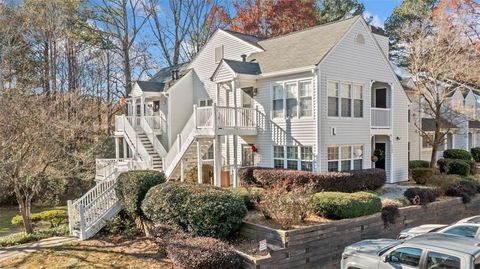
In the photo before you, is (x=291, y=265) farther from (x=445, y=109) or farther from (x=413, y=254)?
(x=445, y=109)

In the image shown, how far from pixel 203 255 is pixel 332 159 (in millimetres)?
9360

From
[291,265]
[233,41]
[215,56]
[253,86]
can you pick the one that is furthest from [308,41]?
[291,265]

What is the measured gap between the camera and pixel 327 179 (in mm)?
13688

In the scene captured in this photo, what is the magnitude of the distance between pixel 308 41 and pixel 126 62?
20.1 metres

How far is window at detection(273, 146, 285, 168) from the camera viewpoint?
16.3 metres

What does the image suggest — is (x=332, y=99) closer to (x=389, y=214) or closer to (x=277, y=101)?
(x=277, y=101)

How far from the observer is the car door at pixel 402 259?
6.64m

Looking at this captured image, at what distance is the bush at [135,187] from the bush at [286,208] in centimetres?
427

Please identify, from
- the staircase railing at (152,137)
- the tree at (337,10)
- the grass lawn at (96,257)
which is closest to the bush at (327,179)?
the grass lawn at (96,257)

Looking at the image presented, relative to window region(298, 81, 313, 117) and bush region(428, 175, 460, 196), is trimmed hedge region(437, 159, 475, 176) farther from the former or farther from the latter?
window region(298, 81, 313, 117)

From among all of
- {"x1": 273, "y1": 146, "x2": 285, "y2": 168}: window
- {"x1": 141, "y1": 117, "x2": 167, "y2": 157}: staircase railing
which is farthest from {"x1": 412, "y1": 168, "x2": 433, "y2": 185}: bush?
{"x1": 141, "y1": 117, "x2": 167, "y2": 157}: staircase railing

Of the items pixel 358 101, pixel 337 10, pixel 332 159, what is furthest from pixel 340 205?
pixel 337 10

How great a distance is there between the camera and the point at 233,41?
786 inches

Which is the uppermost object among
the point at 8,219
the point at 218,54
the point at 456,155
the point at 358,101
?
the point at 218,54
